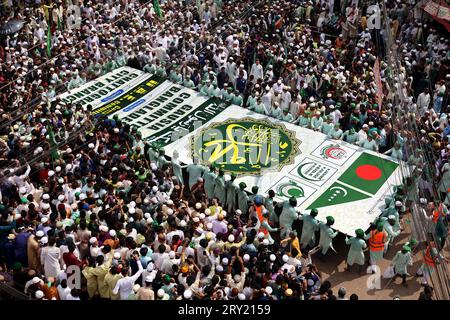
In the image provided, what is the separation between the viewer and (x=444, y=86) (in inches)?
530

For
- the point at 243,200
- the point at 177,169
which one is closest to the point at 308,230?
the point at 243,200

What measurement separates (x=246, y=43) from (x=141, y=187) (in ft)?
23.6

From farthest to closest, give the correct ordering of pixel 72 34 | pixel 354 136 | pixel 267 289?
pixel 72 34
pixel 354 136
pixel 267 289

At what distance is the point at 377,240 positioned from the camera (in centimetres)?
948

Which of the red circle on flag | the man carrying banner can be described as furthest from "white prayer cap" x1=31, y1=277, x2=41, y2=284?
the red circle on flag

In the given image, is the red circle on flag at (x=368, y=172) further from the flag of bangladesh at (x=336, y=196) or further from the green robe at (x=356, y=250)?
the green robe at (x=356, y=250)

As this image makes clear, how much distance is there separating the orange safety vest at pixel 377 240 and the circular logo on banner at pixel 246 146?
262 centimetres

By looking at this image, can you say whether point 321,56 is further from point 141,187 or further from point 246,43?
point 141,187

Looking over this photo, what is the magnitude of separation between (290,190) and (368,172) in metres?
1.62

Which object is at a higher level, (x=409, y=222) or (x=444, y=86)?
(x=444, y=86)

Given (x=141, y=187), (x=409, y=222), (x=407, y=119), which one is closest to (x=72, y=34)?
(x=141, y=187)

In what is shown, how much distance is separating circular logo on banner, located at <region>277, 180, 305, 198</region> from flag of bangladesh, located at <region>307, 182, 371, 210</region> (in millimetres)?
356

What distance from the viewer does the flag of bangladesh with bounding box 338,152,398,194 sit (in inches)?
429

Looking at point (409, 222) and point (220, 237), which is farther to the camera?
point (409, 222)
